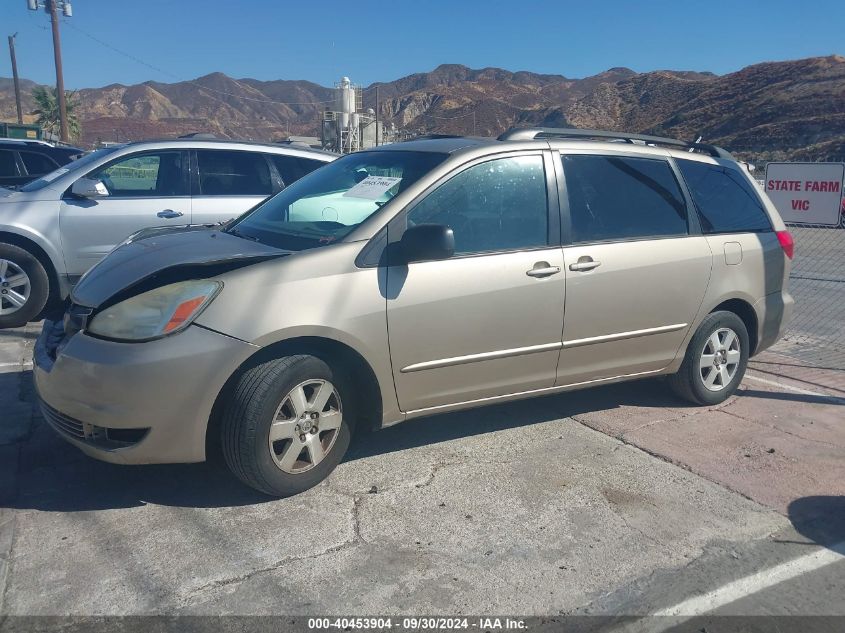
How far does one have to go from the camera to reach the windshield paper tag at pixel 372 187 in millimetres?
4371

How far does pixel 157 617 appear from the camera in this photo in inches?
114

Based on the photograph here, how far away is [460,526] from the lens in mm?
3678

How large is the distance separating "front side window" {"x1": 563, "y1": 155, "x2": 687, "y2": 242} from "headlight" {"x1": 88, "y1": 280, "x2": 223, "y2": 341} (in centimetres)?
226

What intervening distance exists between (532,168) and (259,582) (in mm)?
2789

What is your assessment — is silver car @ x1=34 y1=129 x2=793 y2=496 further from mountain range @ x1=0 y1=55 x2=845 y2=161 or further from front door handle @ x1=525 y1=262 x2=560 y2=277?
mountain range @ x1=0 y1=55 x2=845 y2=161

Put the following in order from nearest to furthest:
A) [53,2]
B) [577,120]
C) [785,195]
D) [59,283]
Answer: [59,283], [785,195], [53,2], [577,120]

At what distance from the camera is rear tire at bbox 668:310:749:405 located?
17.4ft

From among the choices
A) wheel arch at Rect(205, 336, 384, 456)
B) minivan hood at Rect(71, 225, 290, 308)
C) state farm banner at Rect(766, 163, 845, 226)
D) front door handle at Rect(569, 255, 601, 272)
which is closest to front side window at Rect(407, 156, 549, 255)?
front door handle at Rect(569, 255, 601, 272)

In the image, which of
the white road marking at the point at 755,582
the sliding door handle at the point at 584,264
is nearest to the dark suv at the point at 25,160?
the sliding door handle at the point at 584,264

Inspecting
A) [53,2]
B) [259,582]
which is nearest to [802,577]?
[259,582]

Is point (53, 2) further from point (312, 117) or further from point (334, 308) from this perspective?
point (312, 117)

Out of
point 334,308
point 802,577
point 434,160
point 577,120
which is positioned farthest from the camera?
point 577,120

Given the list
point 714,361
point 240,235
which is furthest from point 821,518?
point 240,235

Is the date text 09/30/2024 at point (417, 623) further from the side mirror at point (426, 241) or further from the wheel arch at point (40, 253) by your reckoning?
the wheel arch at point (40, 253)
